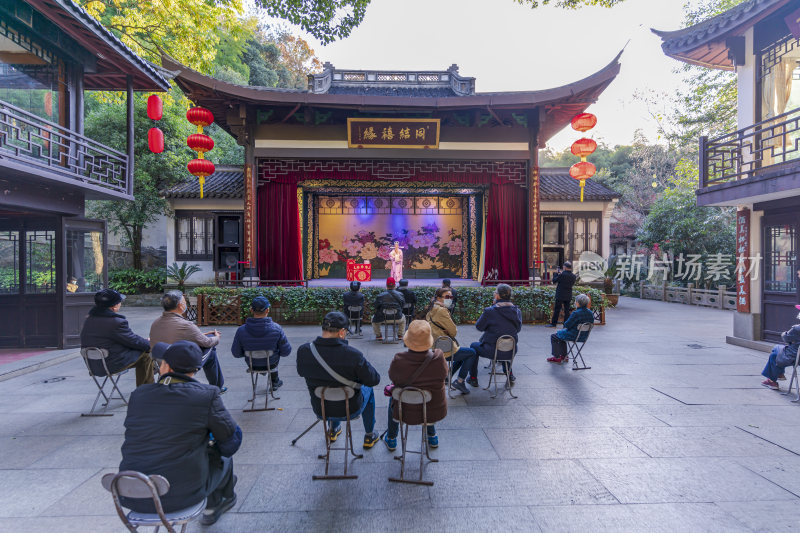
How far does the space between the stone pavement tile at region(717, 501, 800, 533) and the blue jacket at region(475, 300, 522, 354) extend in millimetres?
2334

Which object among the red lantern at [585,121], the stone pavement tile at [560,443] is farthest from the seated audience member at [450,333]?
the red lantern at [585,121]

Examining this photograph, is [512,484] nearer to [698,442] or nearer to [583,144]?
[698,442]

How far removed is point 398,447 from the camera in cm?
339

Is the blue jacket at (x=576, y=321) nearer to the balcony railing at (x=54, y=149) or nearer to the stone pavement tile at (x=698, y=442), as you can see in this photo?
the stone pavement tile at (x=698, y=442)

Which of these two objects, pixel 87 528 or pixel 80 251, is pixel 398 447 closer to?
pixel 87 528

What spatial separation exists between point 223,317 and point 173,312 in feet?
18.2

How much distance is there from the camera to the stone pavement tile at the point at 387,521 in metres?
2.36

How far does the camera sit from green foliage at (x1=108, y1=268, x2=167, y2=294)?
1333 cm

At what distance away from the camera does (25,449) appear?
3.35m

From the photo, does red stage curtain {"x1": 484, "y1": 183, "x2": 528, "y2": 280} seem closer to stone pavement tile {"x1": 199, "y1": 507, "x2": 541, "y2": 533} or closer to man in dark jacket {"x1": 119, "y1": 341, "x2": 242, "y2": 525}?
stone pavement tile {"x1": 199, "y1": 507, "x2": 541, "y2": 533}

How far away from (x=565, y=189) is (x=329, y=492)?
46.4 feet

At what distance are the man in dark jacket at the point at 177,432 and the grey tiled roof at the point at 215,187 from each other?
1205 cm

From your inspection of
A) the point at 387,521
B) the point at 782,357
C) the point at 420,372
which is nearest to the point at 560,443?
the point at 420,372

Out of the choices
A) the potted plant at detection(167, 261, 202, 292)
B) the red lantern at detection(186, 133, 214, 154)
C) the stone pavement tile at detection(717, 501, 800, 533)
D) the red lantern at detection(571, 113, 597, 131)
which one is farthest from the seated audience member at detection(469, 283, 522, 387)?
the potted plant at detection(167, 261, 202, 292)
